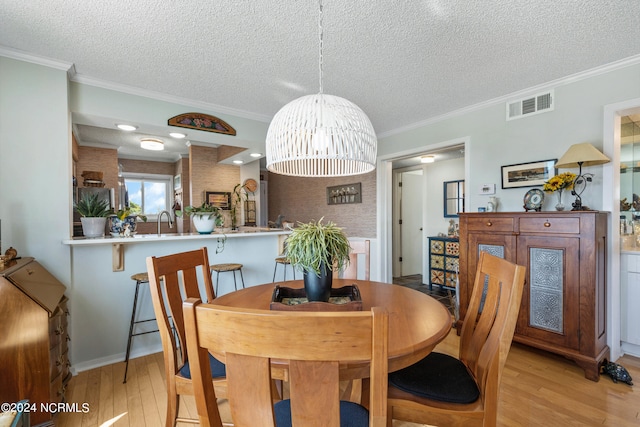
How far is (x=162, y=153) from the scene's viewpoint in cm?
663

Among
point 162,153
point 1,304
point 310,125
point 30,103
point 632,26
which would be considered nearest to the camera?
point 310,125

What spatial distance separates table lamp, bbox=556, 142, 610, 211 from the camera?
2264 millimetres

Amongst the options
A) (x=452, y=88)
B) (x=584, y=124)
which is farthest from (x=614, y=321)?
(x=452, y=88)

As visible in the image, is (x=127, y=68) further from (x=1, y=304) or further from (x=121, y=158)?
(x=121, y=158)

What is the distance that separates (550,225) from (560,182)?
38 cm

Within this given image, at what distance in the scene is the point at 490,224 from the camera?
2.72 meters

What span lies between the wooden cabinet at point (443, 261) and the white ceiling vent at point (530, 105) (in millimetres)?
2107

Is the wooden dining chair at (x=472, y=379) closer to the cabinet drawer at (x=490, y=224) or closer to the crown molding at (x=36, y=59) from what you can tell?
the cabinet drawer at (x=490, y=224)

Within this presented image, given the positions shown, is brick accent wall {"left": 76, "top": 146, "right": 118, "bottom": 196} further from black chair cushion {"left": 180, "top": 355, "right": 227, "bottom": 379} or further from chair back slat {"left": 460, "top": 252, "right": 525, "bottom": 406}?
chair back slat {"left": 460, "top": 252, "right": 525, "bottom": 406}

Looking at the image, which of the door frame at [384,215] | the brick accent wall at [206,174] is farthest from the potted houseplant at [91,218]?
the door frame at [384,215]

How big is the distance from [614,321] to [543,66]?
217cm

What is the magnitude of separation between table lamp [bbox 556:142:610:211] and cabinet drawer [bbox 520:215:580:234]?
24 cm

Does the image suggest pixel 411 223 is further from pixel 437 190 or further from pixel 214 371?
pixel 214 371

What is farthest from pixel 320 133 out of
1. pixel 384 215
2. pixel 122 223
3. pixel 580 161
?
pixel 384 215
